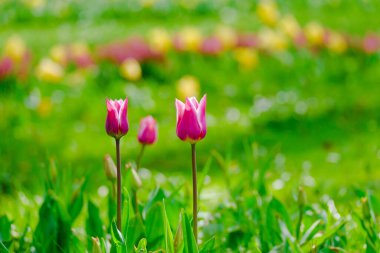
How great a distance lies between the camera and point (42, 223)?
8.05 feet

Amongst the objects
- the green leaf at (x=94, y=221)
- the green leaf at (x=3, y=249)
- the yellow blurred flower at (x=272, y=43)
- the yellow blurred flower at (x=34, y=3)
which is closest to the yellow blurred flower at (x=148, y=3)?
the yellow blurred flower at (x=34, y=3)

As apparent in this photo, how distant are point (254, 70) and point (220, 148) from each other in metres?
2.12

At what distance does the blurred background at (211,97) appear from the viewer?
4.63 meters

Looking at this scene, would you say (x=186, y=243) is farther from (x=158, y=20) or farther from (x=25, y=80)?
(x=158, y=20)

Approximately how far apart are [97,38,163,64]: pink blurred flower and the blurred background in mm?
14

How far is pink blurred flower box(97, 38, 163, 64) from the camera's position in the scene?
22.1 feet

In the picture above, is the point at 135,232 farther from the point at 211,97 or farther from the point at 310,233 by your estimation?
the point at 211,97

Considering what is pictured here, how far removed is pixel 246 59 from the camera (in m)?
6.83

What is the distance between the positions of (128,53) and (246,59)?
3.54 ft

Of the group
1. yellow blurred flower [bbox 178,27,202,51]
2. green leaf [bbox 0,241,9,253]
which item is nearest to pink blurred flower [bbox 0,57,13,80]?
yellow blurred flower [bbox 178,27,202,51]

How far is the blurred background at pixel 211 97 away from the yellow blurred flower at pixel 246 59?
0.01m

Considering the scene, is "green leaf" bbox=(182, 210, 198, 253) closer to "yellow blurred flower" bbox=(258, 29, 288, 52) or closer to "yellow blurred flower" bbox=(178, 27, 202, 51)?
"yellow blurred flower" bbox=(178, 27, 202, 51)

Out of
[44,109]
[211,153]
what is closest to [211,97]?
[44,109]

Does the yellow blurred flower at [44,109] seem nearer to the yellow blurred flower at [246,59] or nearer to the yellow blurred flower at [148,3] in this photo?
the yellow blurred flower at [246,59]
